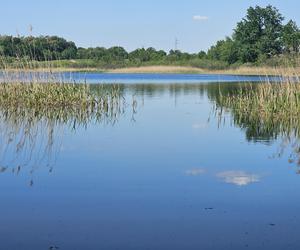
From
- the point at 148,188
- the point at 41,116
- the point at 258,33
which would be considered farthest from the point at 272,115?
the point at 258,33

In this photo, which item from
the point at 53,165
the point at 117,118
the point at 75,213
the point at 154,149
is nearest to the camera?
the point at 75,213

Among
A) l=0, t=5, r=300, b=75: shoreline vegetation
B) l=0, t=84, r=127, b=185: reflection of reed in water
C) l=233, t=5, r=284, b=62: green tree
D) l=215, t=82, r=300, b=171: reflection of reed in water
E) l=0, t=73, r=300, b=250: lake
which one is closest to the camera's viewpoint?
l=0, t=73, r=300, b=250: lake

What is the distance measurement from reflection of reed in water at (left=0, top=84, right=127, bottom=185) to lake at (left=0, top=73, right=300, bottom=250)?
0.04 meters

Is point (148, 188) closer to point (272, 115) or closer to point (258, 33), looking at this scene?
point (272, 115)

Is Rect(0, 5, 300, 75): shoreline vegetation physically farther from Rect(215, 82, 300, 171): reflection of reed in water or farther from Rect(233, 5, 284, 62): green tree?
Rect(215, 82, 300, 171): reflection of reed in water

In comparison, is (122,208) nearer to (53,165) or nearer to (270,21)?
(53,165)

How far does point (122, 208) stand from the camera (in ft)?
15.0

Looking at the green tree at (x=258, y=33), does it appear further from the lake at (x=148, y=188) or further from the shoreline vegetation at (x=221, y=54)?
the lake at (x=148, y=188)

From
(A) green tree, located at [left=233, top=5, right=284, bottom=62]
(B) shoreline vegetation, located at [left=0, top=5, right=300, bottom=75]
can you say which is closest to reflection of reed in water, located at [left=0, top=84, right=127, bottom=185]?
(B) shoreline vegetation, located at [left=0, top=5, right=300, bottom=75]

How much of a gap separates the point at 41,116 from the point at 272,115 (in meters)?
4.90

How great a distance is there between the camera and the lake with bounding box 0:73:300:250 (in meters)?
3.88

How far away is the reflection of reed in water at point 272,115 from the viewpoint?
9.05 metres

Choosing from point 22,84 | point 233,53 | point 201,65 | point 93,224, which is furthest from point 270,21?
point 93,224

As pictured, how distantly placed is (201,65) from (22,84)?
37.7m
